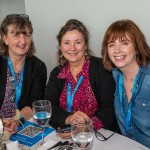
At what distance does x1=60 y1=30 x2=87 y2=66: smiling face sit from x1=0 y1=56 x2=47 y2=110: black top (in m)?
0.39

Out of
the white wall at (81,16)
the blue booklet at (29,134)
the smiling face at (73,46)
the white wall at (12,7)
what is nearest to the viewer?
the blue booklet at (29,134)

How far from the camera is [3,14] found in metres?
4.03

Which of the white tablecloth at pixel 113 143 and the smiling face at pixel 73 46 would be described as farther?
the smiling face at pixel 73 46

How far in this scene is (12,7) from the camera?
3945 mm

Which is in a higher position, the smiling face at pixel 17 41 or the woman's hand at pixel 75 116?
the smiling face at pixel 17 41

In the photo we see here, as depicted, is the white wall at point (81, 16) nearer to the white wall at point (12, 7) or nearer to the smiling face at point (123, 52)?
the smiling face at point (123, 52)

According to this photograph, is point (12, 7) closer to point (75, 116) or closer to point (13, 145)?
point (75, 116)

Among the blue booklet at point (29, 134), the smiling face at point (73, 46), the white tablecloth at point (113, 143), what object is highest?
the smiling face at point (73, 46)

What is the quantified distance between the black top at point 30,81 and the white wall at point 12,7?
1.59m

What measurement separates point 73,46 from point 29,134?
86cm

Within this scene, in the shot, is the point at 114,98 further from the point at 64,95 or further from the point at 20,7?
the point at 20,7

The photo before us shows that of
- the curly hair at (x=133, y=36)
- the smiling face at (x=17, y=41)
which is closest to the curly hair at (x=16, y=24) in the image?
the smiling face at (x=17, y=41)

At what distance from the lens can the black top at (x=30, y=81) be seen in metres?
2.43

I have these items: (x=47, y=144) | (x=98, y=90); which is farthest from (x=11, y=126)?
(x=98, y=90)
